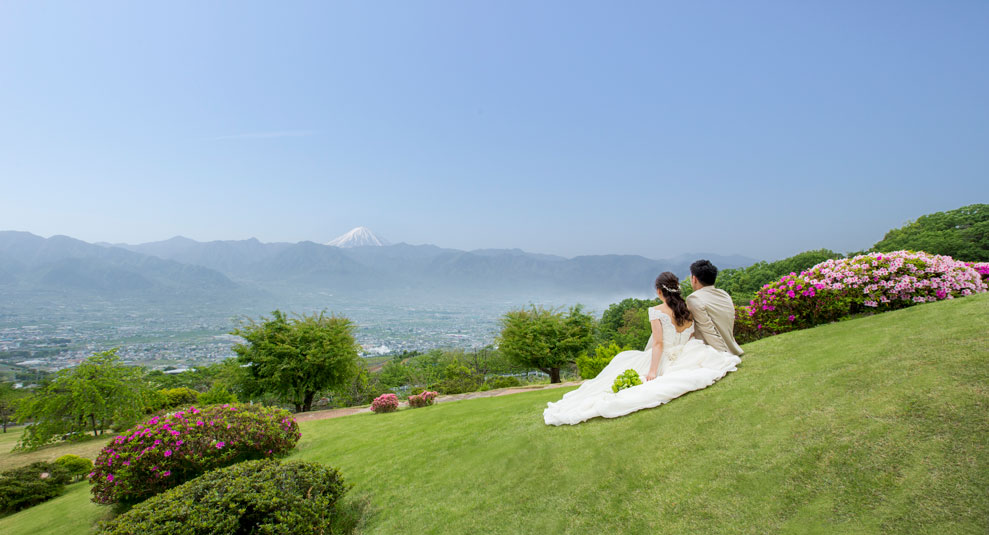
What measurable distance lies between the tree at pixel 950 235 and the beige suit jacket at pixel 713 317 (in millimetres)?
44339

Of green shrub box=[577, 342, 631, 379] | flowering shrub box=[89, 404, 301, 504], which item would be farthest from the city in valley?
flowering shrub box=[89, 404, 301, 504]

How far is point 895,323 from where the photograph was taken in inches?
209

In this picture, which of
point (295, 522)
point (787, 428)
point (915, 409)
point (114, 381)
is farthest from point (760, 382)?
point (114, 381)

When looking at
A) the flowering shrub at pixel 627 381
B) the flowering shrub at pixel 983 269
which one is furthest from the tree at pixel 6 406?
the flowering shrub at pixel 983 269

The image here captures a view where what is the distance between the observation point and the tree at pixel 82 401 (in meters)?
14.9

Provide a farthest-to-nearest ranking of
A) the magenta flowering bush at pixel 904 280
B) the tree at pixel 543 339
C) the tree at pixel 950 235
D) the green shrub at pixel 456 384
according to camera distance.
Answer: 1. the tree at pixel 950 235
2. the green shrub at pixel 456 384
3. the tree at pixel 543 339
4. the magenta flowering bush at pixel 904 280

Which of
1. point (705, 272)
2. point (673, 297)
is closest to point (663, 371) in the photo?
point (673, 297)

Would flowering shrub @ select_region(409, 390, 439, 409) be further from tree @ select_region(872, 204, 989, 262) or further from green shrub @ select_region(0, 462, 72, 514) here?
tree @ select_region(872, 204, 989, 262)

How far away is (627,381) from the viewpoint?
219 inches

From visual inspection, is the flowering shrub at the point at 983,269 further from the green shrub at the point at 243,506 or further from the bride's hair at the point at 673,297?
the green shrub at the point at 243,506

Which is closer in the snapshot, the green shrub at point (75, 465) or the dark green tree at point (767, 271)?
the green shrub at point (75, 465)

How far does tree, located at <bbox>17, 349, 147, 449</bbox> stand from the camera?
585 inches

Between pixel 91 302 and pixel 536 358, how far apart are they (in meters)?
255

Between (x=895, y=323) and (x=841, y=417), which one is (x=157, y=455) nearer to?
(x=841, y=417)
